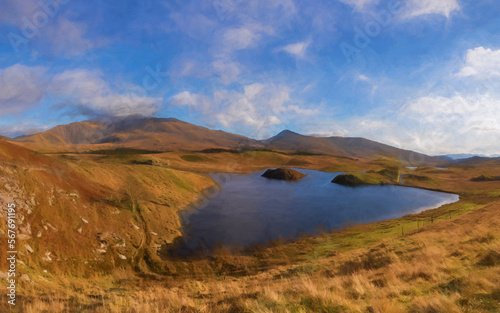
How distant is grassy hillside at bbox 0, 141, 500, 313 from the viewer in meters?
5.82

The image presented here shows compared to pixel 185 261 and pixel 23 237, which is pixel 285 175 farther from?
pixel 23 237

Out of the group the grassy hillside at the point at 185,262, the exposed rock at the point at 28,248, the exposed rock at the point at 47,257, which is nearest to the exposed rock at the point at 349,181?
the grassy hillside at the point at 185,262

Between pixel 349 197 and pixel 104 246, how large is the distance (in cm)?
3882

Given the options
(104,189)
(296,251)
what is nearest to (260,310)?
(296,251)

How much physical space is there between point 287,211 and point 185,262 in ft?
58.2

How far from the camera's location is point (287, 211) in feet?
97.6

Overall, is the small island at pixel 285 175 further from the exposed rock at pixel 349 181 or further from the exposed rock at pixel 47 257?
the exposed rock at pixel 47 257

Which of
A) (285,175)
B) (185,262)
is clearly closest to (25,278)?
(185,262)

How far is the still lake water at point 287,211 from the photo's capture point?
2102 cm

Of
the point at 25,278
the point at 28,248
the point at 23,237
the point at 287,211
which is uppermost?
the point at 23,237

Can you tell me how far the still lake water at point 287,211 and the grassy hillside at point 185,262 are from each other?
2368 mm

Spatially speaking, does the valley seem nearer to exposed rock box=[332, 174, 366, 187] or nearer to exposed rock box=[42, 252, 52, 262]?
exposed rock box=[42, 252, 52, 262]

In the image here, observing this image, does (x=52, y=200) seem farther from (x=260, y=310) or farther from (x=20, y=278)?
(x=260, y=310)

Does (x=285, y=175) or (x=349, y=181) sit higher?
(x=285, y=175)
